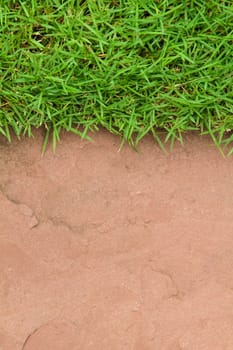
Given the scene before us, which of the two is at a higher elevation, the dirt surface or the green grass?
the green grass

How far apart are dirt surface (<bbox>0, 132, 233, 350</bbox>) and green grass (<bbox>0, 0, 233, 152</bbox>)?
0.38 ft

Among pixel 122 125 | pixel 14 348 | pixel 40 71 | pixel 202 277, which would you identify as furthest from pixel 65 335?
pixel 40 71

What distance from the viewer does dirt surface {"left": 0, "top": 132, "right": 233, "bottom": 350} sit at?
2.33 metres

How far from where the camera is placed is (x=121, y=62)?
Result: 233 centimetres

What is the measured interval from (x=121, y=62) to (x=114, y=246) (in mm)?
642

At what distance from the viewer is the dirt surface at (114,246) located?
2328 mm

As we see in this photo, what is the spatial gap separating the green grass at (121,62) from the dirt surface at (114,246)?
0.12 metres

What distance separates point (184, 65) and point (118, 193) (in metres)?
0.50

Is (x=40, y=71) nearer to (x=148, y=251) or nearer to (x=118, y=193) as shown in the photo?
(x=118, y=193)

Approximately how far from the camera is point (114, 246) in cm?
236

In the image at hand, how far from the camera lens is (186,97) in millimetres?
2340

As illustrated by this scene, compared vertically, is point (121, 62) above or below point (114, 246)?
above

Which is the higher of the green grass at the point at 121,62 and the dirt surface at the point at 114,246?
the green grass at the point at 121,62

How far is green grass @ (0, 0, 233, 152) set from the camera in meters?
2.33
